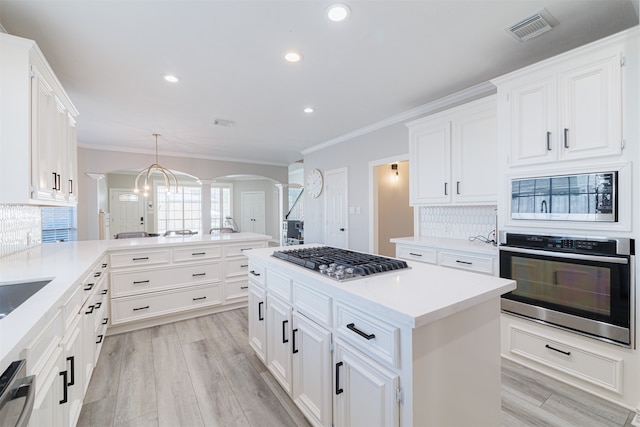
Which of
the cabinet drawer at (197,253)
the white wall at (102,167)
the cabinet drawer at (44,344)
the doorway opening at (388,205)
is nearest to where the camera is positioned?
the cabinet drawer at (44,344)

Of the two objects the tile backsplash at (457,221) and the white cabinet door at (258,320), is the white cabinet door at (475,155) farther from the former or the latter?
the white cabinet door at (258,320)

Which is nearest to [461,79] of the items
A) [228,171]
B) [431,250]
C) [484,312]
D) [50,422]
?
[431,250]

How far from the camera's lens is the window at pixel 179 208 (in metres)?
8.95

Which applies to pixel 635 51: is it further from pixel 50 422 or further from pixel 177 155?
pixel 177 155

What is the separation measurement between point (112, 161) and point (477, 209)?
6.49 meters

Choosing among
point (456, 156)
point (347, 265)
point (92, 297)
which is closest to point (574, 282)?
point (456, 156)

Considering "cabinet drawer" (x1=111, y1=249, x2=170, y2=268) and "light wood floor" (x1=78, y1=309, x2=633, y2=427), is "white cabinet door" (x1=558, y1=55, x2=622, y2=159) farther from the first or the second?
"cabinet drawer" (x1=111, y1=249, x2=170, y2=268)

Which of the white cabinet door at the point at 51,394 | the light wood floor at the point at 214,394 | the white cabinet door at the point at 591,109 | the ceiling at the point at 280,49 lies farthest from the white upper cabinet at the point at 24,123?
the white cabinet door at the point at 591,109

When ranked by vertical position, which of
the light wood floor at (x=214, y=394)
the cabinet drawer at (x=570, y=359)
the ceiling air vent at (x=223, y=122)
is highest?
the ceiling air vent at (x=223, y=122)

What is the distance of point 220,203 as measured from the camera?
983 centimetres

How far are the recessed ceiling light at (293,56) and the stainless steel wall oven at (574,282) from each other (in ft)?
7.40

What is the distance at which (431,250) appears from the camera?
9.41ft

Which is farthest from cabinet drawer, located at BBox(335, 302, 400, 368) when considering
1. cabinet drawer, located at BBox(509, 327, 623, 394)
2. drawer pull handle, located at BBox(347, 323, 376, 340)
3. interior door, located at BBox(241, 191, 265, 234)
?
interior door, located at BBox(241, 191, 265, 234)

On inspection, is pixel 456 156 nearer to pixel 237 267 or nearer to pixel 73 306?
pixel 237 267
